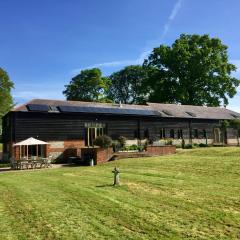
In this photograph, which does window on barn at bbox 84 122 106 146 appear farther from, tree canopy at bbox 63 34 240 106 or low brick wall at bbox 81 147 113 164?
tree canopy at bbox 63 34 240 106

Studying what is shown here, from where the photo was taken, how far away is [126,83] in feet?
257

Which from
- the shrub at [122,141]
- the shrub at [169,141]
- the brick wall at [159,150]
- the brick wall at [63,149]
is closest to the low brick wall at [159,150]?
the brick wall at [159,150]

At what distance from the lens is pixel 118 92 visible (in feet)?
261

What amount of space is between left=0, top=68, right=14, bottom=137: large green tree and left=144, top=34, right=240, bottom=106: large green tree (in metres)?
25.2

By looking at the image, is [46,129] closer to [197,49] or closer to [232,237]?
[232,237]

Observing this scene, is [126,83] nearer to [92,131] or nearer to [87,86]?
[87,86]

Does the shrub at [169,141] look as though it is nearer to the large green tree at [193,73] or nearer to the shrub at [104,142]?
the shrub at [104,142]

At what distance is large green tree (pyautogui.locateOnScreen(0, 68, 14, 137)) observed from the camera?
205ft

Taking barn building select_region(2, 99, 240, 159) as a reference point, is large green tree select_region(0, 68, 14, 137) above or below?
above

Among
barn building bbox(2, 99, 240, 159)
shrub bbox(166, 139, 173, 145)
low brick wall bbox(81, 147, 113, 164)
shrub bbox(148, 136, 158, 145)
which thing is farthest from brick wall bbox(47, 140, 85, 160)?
shrub bbox(166, 139, 173, 145)

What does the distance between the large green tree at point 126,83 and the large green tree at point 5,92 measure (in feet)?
77.4

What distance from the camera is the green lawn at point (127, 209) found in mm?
8023

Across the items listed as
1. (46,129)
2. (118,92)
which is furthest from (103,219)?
(118,92)

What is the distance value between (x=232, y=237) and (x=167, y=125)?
33.1 metres
